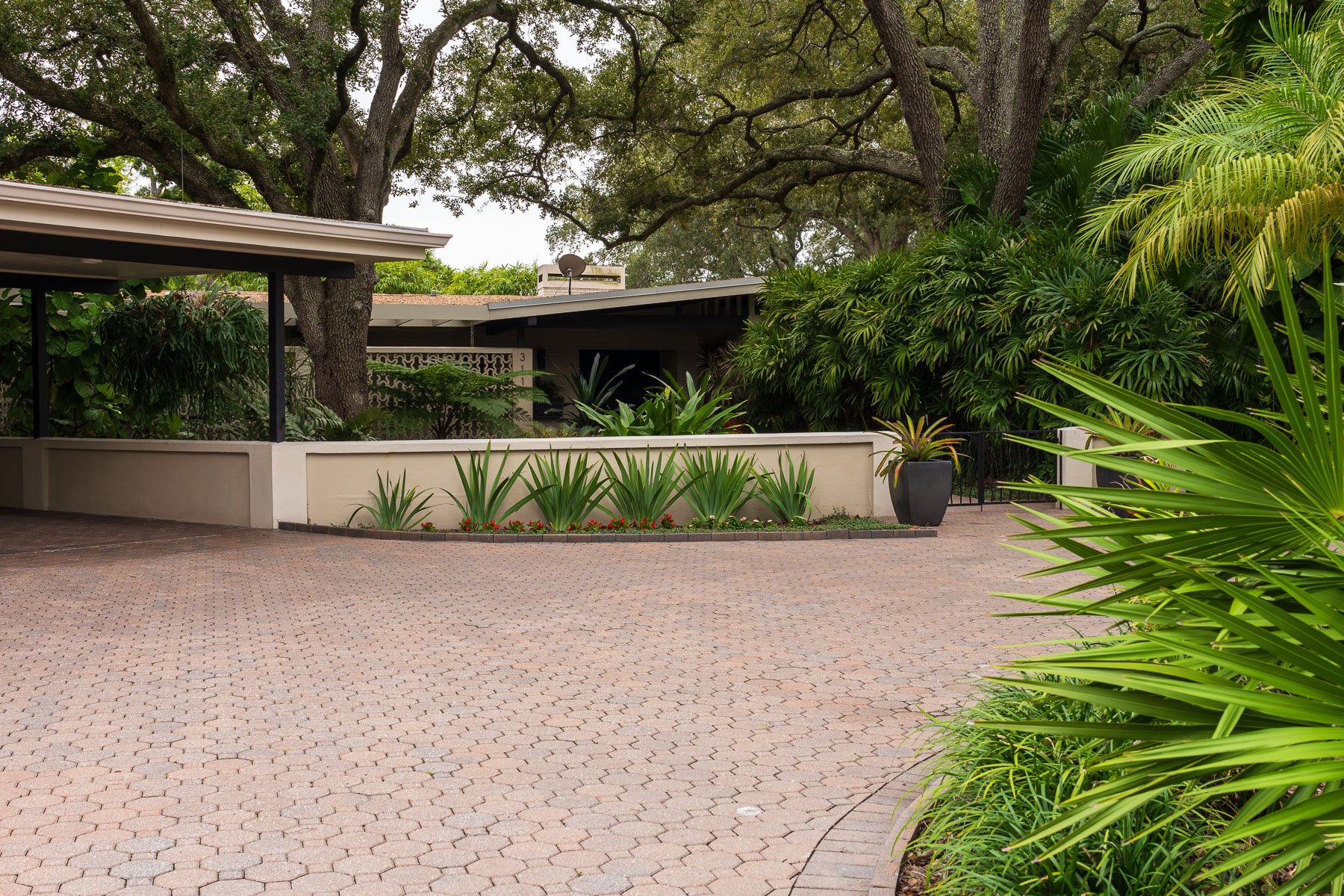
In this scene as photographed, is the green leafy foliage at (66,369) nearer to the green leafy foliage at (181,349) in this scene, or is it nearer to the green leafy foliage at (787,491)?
the green leafy foliage at (181,349)

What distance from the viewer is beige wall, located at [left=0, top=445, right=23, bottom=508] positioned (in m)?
15.9

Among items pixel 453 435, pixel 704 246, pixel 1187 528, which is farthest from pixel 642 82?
pixel 704 246

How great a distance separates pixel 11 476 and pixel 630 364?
42.2ft

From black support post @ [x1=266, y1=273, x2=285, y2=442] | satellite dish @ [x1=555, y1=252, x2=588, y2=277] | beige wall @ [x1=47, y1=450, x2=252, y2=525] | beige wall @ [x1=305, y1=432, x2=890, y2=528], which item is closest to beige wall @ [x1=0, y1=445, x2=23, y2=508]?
beige wall @ [x1=47, y1=450, x2=252, y2=525]

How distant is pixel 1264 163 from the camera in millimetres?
9820

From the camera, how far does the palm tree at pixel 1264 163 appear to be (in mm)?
9578

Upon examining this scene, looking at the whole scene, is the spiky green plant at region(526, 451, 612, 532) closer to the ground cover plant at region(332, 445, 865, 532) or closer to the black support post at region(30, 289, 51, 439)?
the ground cover plant at region(332, 445, 865, 532)

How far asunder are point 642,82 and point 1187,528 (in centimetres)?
2085

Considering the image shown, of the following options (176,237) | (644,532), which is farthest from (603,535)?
(176,237)

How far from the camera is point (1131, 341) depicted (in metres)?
15.5

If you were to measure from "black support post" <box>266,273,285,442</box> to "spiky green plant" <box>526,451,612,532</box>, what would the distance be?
2682mm

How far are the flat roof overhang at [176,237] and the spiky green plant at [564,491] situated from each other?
261 cm

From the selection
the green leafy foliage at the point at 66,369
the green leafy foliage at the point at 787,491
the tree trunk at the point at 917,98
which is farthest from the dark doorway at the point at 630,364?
the green leafy foliage at the point at 787,491

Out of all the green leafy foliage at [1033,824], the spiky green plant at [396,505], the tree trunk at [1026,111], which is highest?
the tree trunk at [1026,111]
